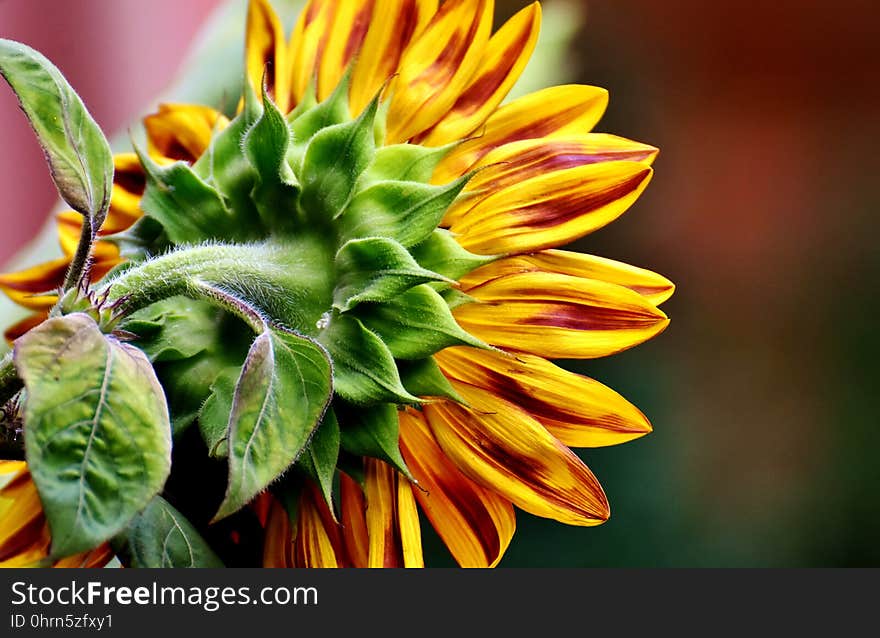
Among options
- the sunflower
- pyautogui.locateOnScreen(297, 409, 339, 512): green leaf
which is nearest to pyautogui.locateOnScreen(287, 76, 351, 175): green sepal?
the sunflower

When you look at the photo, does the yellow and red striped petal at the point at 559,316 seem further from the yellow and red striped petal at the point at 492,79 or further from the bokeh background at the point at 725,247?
the bokeh background at the point at 725,247

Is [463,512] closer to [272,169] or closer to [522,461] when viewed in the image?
[522,461]

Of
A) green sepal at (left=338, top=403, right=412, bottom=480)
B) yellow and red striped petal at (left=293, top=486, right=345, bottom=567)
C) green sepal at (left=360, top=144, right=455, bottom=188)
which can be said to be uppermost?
green sepal at (left=360, top=144, right=455, bottom=188)

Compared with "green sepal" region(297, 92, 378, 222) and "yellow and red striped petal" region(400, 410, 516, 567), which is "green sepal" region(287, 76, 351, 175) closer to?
"green sepal" region(297, 92, 378, 222)

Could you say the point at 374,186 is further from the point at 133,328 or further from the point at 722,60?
the point at 722,60

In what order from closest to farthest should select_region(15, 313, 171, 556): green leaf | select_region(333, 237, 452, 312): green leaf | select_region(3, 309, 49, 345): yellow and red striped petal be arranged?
select_region(15, 313, 171, 556): green leaf → select_region(333, 237, 452, 312): green leaf → select_region(3, 309, 49, 345): yellow and red striped petal

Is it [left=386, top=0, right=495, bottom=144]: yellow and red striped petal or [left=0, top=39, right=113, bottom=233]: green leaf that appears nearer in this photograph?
[left=0, top=39, right=113, bottom=233]: green leaf

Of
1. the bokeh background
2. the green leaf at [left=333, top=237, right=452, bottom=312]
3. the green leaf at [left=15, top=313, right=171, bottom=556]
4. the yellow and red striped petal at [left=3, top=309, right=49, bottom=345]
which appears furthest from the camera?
the bokeh background

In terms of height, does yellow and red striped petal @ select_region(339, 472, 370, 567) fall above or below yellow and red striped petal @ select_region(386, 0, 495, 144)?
below

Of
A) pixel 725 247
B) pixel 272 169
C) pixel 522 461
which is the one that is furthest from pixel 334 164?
pixel 725 247
